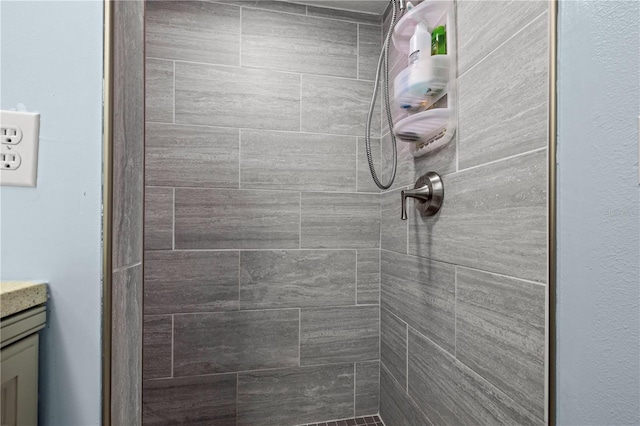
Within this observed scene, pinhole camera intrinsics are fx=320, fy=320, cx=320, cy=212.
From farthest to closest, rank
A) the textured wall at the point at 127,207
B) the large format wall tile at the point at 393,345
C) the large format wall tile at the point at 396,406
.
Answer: the large format wall tile at the point at 393,345
the large format wall tile at the point at 396,406
the textured wall at the point at 127,207

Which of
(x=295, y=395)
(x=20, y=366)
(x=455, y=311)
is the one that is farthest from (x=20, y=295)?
(x=295, y=395)

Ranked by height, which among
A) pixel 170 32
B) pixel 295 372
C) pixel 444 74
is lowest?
pixel 295 372

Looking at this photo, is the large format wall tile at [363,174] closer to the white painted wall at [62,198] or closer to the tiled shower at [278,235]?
the tiled shower at [278,235]

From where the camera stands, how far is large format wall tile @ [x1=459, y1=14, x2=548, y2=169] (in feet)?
2.16

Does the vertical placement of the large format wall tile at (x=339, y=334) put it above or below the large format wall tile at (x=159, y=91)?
below

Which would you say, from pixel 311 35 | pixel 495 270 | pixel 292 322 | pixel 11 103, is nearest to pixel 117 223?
pixel 11 103

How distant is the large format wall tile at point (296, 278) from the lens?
1.39 metres

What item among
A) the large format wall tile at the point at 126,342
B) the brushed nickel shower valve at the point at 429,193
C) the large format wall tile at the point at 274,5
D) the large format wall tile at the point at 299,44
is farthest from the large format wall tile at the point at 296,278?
the large format wall tile at the point at 274,5

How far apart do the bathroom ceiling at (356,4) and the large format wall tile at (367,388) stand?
1.63 meters

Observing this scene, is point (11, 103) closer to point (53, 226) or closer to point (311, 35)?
point (53, 226)

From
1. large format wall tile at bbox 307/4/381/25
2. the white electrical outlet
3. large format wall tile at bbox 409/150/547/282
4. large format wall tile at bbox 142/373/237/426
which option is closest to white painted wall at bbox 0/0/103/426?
the white electrical outlet

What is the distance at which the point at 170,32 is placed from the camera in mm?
1325

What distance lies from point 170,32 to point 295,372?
1.54 meters

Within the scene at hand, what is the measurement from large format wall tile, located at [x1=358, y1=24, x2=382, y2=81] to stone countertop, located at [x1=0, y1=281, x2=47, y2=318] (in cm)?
141
